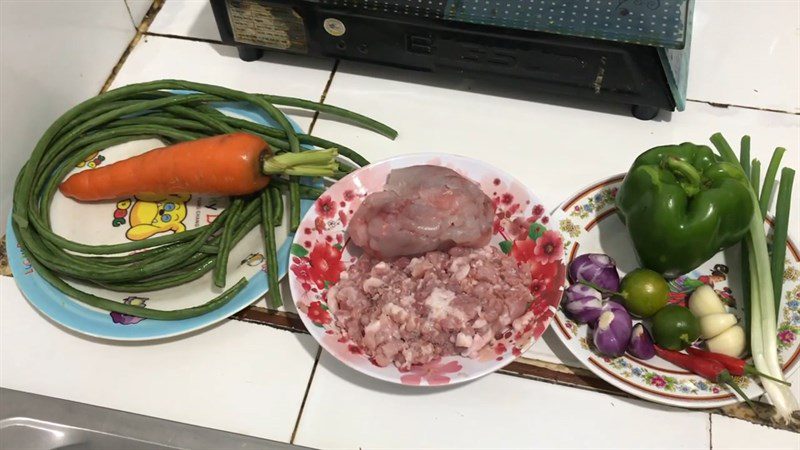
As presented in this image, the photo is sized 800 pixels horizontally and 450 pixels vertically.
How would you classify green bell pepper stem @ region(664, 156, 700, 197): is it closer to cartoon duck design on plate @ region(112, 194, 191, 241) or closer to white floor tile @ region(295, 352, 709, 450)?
white floor tile @ region(295, 352, 709, 450)

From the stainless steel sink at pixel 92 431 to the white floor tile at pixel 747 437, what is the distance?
23.6 inches

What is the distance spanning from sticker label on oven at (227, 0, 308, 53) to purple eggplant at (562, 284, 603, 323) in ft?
2.28

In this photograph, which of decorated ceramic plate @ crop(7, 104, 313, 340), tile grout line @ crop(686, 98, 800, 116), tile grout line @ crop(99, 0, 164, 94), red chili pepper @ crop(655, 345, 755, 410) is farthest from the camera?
tile grout line @ crop(99, 0, 164, 94)

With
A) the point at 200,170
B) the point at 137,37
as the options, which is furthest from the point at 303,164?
the point at 137,37

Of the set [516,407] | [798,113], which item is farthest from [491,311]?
[798,113]

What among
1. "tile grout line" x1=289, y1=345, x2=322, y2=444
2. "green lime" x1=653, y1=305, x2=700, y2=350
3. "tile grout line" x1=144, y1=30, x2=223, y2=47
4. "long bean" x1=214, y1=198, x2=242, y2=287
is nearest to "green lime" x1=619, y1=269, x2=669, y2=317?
"green lime" x1=653, y1=305, x2=700, y2=350

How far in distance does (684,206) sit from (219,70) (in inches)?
37.2

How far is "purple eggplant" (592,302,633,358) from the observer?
93 centimetres

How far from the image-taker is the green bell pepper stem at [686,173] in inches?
38.1

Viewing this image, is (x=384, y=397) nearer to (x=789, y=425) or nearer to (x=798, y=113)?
(x=789, y=425)

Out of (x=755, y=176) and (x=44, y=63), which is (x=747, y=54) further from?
(x=44, y=63)

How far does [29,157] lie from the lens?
→ 3.96 feet

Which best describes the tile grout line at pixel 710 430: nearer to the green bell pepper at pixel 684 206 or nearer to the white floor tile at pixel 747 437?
the white floor tile at pixel 747 437

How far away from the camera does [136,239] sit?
3.73ft
